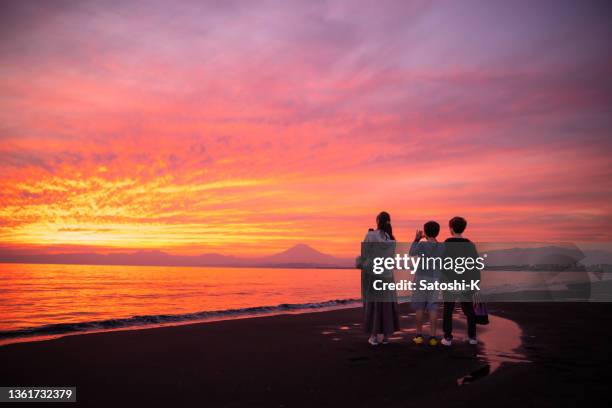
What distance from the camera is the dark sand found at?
19.1ft

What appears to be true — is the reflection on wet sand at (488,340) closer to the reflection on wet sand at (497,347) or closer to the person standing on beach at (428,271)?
the reflection on wet sand at (497,347)

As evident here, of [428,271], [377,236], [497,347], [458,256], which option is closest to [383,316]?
[428,271]

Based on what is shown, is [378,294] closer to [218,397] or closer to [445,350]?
[445,350]

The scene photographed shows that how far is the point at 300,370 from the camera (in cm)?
756

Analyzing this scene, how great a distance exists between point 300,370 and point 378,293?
122 inches

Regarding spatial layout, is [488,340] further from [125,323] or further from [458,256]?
[125,323]

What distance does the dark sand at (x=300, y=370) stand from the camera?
5.82 m

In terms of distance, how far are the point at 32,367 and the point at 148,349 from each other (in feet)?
7.49

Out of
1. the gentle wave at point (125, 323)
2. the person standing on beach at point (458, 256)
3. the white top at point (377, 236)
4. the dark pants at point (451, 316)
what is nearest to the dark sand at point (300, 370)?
the dark pants at point (451, 316)

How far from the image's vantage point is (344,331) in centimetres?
1254

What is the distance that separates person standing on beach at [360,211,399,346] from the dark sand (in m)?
0.50

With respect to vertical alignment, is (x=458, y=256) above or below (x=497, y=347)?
above

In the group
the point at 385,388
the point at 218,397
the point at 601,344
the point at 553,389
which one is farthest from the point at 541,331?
the point at 218,397

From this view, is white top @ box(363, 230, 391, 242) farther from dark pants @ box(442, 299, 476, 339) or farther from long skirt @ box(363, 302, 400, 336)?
dark pants @ box(442, 299, 476, 339)
